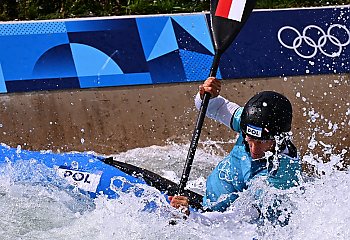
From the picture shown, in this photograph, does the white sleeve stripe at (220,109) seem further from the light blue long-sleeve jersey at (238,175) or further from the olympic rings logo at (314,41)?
the olympic rings logo at (314,41)

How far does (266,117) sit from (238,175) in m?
0.41

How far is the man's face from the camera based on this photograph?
13.7 feet

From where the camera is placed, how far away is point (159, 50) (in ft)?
22.0

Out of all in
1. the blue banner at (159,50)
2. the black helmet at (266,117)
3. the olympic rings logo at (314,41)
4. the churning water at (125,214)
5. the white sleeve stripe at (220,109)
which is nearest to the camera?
the black helmet at (266,117)

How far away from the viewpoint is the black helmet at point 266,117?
4.14 meters

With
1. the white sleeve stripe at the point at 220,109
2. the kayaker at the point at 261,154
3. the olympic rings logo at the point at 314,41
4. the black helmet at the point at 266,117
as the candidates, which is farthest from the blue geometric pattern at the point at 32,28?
the black helmet at the point at 266,117

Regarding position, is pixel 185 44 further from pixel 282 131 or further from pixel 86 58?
pixel 282 131

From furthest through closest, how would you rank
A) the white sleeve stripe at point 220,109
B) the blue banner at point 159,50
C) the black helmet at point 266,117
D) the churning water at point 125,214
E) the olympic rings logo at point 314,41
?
the olympic rings logo at point 314,41 < the blue banner at point 159,50 < the white sleeve stripe at point 220,109 < the churning water at point 125,214 < the black helmet at point 266,117

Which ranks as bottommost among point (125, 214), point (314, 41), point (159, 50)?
point (125, 214)

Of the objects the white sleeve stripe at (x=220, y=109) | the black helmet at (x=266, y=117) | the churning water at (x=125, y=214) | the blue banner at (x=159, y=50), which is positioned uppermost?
the black helmet at (x=266, y=117)

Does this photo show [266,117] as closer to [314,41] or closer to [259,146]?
[259,146]

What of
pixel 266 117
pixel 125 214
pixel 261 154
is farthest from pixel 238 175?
pixel 125 214

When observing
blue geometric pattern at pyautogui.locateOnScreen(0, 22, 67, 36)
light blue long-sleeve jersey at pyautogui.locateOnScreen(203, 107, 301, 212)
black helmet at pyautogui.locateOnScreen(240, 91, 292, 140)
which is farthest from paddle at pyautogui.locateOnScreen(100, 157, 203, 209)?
blue geometric pattern at pyautogui.locateOnScreen(0, 22, 67, 36)

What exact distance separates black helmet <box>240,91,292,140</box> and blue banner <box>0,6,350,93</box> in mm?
2430
